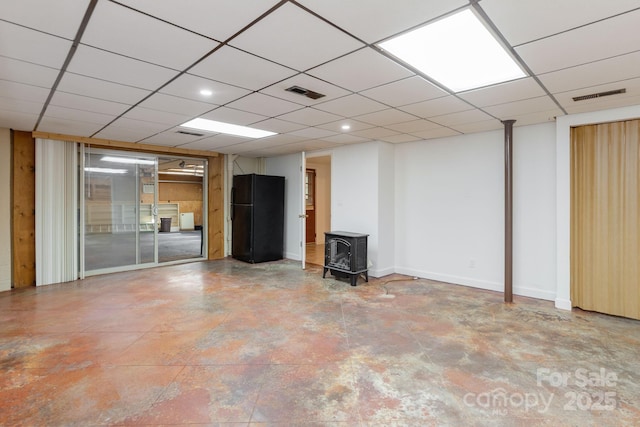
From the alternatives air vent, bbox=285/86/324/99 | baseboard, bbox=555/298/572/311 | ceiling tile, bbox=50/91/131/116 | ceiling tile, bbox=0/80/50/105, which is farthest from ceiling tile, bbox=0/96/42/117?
baseboard, bbox=555/298/572/311

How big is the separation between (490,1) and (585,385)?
8.60 ft

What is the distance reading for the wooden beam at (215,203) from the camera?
721cm

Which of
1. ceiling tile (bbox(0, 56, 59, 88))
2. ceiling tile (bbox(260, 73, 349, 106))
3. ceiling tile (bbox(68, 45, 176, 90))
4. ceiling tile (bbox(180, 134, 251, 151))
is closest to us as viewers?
ceiling tile (bbox(68, 45, 176, 90))

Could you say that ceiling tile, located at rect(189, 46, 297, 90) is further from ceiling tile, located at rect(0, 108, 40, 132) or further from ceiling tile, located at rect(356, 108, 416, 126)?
ceiling tile, located at rect(0, 108, 40, 132)

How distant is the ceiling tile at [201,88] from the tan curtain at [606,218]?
13.2 feet

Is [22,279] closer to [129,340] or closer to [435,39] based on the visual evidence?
[129,340]

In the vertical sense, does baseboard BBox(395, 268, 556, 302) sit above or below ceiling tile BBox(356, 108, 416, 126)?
below

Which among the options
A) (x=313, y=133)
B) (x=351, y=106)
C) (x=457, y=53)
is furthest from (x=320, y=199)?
(x=457, y=53)

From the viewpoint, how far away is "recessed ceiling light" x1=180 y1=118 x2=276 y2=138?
14.1 feet

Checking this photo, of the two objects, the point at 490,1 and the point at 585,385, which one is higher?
the point at 490,1

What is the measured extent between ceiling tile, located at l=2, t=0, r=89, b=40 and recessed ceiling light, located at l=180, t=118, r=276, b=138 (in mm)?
2214

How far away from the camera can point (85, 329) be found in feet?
10.8

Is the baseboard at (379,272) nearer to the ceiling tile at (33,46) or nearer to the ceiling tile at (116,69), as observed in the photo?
the ceiling tile at (116,69)

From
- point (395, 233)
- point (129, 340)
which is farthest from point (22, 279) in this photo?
point (395, 233)
